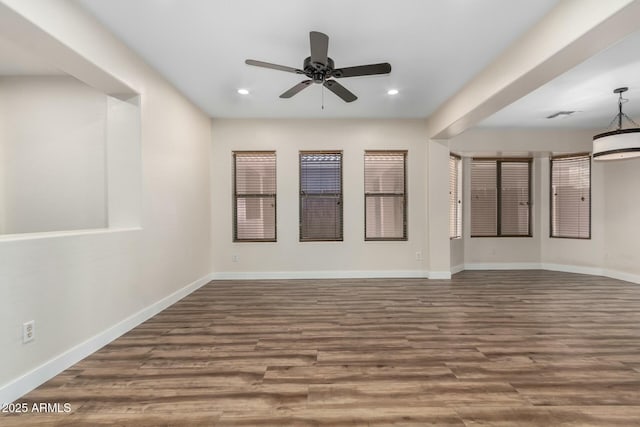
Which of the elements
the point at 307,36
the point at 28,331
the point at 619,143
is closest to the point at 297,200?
the point at 307,36

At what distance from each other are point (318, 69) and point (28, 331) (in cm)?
301

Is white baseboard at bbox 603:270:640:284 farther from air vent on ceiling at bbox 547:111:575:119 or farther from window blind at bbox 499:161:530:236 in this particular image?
air vent on ceiling at bbox 547:111:575:119

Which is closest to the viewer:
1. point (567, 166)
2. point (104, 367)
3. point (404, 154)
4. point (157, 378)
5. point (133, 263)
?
point (157, 378)

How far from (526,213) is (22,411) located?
776 centimetres

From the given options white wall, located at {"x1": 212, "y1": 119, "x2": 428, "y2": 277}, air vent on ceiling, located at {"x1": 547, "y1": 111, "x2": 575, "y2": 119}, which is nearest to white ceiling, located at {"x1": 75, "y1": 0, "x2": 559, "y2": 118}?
white wall, located at {"x1": 212, "y1": 119, "x2": 428, "y2": 277}

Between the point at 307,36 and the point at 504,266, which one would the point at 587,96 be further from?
the point at 307,36

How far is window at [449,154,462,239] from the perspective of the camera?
230 inches

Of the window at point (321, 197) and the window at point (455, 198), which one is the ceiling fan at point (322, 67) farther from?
the window at point (455, 198)

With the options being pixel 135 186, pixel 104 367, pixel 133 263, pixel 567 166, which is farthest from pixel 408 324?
pixel 567 166

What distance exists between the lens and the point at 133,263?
3061mm

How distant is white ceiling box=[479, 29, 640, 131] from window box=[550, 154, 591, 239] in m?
0.77

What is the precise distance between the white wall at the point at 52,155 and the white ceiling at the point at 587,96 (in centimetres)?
550

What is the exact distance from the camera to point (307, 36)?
2.77m

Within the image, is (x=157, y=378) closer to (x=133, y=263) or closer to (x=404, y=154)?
(x=133, y=263)
